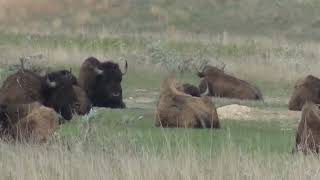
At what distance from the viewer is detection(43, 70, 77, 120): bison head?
20844mm

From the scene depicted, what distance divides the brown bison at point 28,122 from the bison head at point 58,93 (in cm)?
499

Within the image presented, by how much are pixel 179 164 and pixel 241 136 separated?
20.5 ft

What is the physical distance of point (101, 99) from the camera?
2530cm

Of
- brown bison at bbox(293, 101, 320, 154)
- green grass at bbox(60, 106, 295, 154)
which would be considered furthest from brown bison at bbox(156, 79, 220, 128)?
brown bison at bbox(293, 101, 320, 154)

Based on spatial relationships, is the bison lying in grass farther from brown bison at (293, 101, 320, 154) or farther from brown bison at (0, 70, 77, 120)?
brown bison at (293, 101, 320, 154)

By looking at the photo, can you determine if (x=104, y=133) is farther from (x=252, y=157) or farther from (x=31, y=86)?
(x=31, y=86)

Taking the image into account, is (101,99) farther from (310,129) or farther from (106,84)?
(310,129)

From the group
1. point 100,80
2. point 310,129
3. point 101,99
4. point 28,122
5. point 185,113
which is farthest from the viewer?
point 100,80

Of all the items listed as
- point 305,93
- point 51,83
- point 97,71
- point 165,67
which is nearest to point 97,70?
point 97,71

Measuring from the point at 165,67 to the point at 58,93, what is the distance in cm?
1570

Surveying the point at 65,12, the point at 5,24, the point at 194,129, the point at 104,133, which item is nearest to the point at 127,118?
the point at 194,129

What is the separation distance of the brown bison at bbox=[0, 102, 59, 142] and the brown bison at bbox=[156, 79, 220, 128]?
3650 mm

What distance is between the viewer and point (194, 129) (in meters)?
18.4

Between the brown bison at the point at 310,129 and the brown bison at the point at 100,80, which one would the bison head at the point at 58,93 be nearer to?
the brown bison at the point at 100,80
